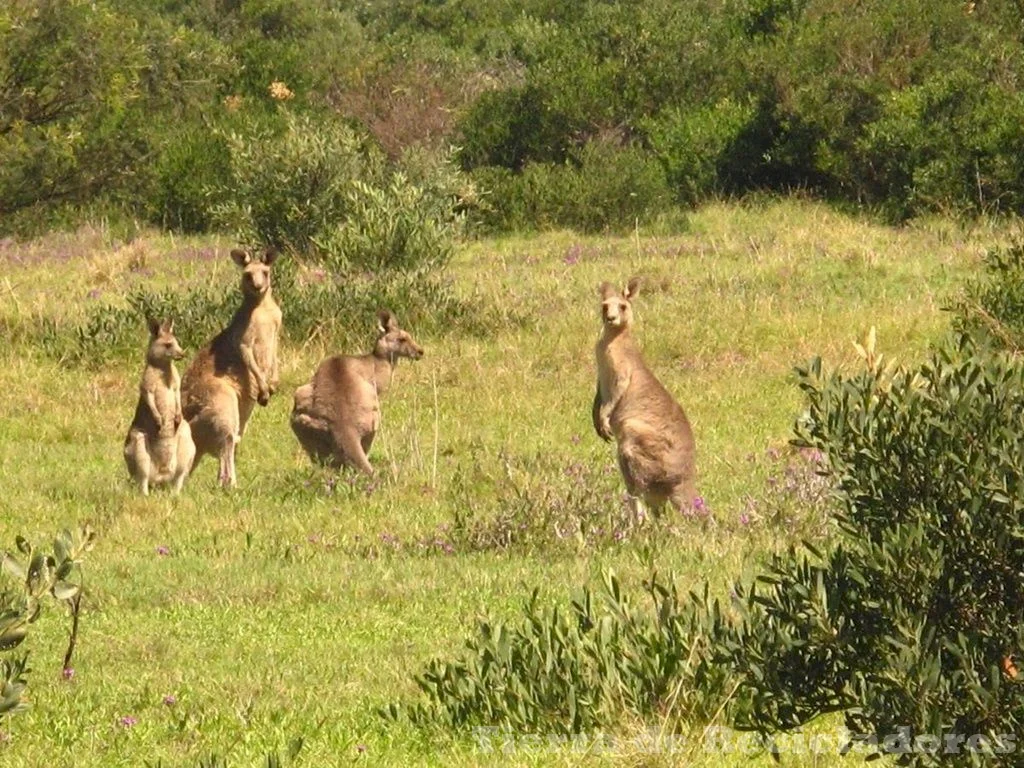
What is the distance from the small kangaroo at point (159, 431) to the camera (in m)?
11.8

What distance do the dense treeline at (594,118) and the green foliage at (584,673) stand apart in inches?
579

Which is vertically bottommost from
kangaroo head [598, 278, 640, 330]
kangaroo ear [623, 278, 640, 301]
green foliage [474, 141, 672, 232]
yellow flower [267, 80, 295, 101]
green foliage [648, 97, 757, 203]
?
kangaroo head [598, 278, 640, 330]

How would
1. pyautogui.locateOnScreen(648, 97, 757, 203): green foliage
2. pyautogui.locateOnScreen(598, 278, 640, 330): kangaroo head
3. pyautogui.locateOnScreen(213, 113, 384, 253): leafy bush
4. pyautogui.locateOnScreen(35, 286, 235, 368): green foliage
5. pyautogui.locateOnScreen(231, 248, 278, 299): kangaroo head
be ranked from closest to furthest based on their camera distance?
pyautogui.locateOnScreen(598, 278, 640, 330): kangaroo head < pyautogui.locateOnScreen(231, 248, 278, 299): kangaroo head < pyautogui.locateOnScreen(35, 286, 235, 368): green foliage < pyautogui.locateOnScreen(213, 113, 384, 253): leafy bush < pyautogui.locateOnScreen(648, 97, 757, 203): green foliage

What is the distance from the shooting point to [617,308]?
11766mm

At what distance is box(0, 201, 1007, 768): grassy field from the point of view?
7.07 m

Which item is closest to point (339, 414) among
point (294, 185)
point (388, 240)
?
point (388, 240)

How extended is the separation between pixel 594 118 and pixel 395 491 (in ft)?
65.7

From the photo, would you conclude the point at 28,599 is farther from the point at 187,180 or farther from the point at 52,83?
the point at 187,180

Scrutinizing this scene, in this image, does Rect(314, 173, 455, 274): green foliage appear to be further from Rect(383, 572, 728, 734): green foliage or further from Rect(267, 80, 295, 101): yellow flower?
Rect(267, 80, 295, 101): yellow flower

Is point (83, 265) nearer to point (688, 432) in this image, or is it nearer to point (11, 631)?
point (688, 432)

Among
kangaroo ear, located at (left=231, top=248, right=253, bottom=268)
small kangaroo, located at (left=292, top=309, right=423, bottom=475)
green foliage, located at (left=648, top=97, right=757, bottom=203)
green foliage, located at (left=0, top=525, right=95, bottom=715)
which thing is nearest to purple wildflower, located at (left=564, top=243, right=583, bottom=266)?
green foliage, located at (left=648, top=97, right=757, bottom=203)

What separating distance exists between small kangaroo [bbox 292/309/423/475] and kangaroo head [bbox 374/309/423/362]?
2.70ft

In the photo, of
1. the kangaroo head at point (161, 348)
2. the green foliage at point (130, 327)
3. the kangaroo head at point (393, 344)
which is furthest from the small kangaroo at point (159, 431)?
the green foliage at point (130, 327)

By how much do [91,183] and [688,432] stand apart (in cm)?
1971
